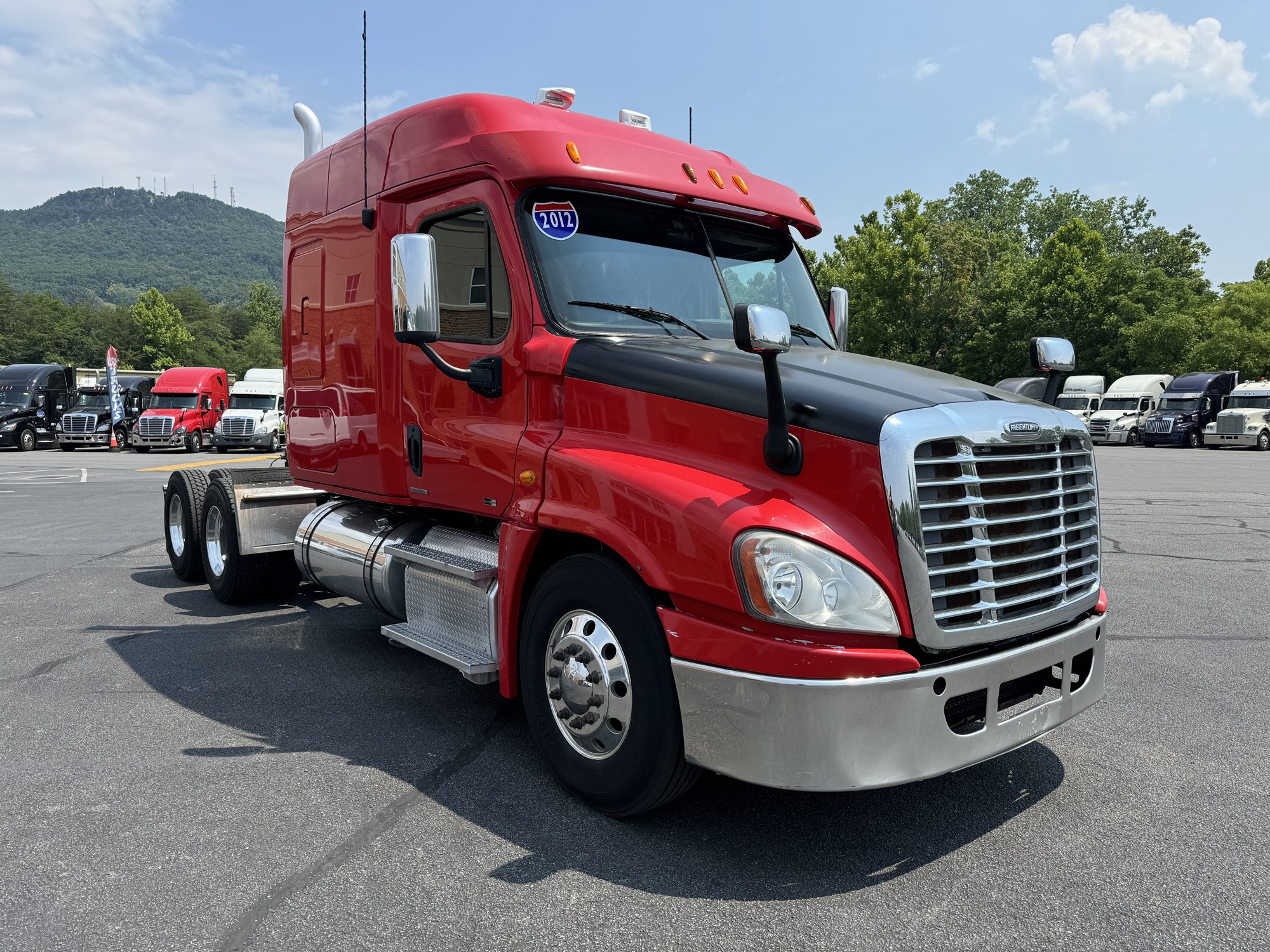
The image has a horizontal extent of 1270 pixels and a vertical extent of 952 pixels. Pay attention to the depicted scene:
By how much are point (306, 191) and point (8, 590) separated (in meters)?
4.64

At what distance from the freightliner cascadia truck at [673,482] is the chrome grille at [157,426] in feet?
101

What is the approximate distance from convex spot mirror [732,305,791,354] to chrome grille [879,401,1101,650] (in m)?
0.46

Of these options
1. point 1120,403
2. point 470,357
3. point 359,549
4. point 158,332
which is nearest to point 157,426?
point 359,549

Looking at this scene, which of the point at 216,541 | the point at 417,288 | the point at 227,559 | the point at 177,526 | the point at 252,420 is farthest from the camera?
the point at 252,420

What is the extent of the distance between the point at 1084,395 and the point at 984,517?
43.7 m

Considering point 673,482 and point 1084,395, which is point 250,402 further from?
point 1084,395

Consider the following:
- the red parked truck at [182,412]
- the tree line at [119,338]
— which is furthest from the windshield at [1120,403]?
the tree line at [119,338]

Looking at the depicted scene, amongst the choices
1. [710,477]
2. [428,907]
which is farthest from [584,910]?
[710,477]

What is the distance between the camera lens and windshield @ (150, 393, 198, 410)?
33.7m

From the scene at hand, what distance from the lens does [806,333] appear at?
4793mm

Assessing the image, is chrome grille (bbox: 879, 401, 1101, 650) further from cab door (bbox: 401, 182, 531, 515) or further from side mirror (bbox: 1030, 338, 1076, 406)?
cab door (bbox: 401, 182, 531, 515)

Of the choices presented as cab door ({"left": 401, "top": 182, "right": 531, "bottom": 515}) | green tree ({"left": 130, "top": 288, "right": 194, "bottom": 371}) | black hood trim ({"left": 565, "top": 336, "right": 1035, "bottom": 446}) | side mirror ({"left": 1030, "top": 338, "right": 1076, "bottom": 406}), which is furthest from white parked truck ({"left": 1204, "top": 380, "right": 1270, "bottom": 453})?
green tree ({"left": 130, "top": 288, "right": 194, "bottom": 371})

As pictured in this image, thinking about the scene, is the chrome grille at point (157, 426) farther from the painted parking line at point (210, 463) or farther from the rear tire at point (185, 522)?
the rear tire at point (185, 522)

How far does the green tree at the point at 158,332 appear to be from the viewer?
345 feet
